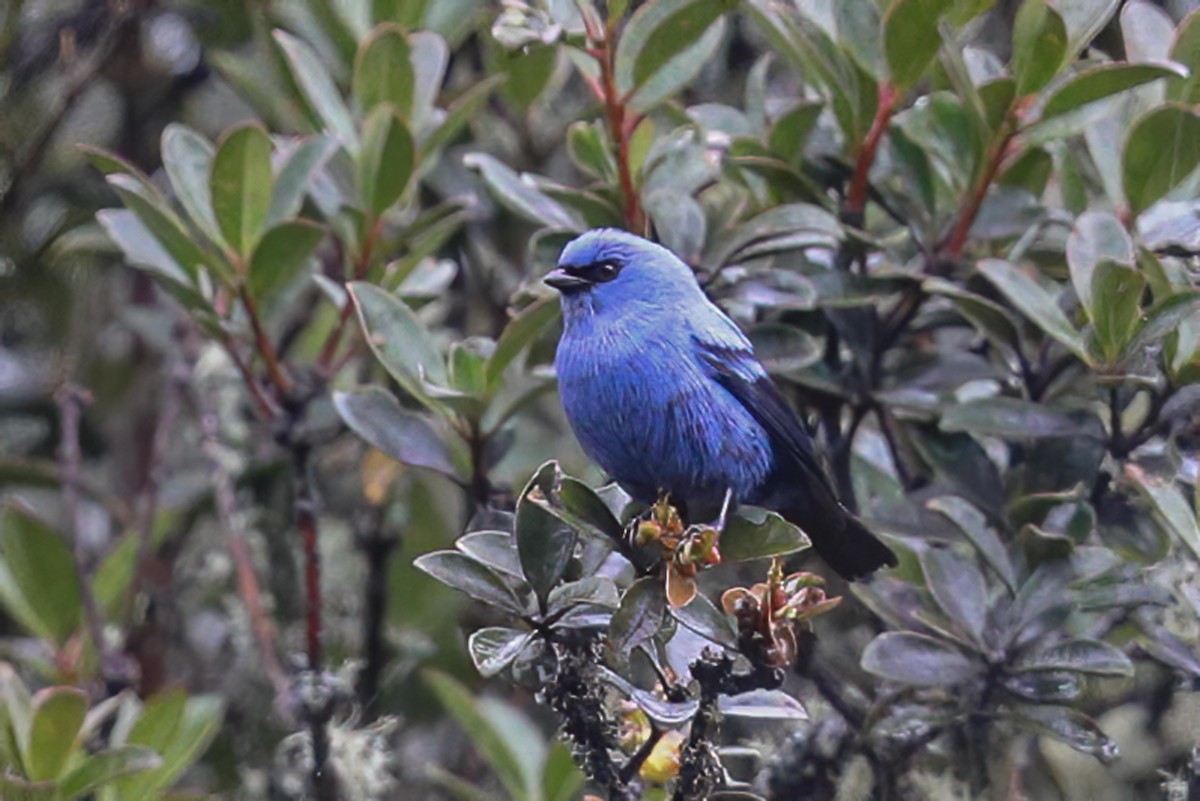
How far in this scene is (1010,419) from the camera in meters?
2.66

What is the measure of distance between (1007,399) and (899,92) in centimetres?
63

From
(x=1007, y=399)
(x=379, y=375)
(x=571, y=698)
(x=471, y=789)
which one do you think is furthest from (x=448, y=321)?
(x=571, y=698)

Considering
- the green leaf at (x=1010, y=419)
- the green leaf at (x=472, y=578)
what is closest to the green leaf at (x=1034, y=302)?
the green leaf at (x=1010, y=419)

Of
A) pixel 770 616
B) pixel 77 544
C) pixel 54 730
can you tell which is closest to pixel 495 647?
pixel 770 616

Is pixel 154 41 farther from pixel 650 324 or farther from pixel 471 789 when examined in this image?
pixel 471 789

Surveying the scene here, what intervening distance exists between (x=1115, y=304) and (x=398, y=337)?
126 cm

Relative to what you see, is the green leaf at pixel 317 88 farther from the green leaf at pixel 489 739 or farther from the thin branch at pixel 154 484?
the green leaf at pixel 489 739

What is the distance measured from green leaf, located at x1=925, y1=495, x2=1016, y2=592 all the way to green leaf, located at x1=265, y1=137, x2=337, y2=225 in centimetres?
137

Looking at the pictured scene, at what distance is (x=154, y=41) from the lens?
14.4 ft

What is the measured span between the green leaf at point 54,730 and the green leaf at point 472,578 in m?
0.88

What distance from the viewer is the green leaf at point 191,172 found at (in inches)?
117

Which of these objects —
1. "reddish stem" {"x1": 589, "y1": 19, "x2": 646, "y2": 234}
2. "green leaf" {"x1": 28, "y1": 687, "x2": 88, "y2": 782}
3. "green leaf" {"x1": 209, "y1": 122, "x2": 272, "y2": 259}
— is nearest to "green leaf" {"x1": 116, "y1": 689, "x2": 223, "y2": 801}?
"green leaf" {"x1": 28, "y1": 687, "x2": 88, "y2": 782}

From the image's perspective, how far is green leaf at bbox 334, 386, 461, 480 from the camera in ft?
9.00

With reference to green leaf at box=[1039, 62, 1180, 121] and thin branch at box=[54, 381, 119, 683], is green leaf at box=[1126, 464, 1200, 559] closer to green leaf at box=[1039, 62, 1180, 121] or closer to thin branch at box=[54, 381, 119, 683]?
green leaf at box=[1039, 62, 1180, 121]
